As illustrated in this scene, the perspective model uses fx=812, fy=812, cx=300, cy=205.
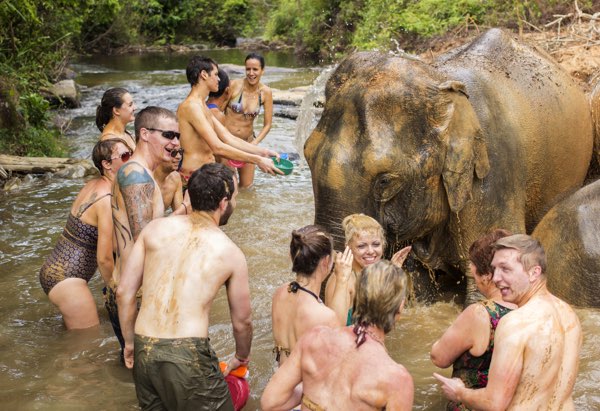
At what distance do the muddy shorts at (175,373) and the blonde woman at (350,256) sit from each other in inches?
33.6

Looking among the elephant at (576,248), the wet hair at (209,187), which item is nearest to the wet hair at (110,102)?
the wet hair at (209,187)

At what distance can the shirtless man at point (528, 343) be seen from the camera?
11.1 feet

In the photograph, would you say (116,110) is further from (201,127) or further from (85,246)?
(85,246)

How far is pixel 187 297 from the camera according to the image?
3977 mm

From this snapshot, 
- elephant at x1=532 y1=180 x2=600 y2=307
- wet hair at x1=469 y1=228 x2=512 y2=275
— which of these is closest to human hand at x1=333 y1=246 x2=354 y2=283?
wet hair at x1=469 y1=228 x2=512 y2=275

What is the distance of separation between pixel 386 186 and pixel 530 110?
1801 mm

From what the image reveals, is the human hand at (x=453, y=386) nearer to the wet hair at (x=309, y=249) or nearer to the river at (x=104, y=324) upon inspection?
the wet hair at (x=309, y=249)

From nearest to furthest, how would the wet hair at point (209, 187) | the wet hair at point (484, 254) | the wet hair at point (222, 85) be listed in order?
the wet hair at point (484, 254) < the wet hair at point (209, 187) < the wet hair at point (222, 85)

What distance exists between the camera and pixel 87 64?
3144cm

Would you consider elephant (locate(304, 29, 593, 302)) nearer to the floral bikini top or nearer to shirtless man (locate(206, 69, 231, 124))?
the floral bikini top

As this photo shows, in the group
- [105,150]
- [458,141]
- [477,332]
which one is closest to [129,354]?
[105,150]

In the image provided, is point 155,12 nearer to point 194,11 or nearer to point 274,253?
point 194,11

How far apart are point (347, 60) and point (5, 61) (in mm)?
8871

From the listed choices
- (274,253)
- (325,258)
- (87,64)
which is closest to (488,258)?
(325,258)
